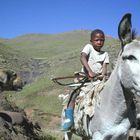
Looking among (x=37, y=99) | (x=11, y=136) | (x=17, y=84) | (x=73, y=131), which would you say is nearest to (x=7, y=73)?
(x=17, y=84)

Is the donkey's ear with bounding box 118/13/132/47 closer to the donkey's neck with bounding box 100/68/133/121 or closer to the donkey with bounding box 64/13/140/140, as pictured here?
the donkey with bounding box 64/13/140/140

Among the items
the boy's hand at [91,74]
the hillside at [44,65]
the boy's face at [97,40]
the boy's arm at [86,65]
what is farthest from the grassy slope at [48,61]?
the boy's hand at [91,74]

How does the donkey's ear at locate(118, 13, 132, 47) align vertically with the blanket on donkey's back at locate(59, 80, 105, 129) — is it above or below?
above

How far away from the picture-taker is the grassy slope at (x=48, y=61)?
33.9 m

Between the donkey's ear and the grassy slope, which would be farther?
the grassy slope

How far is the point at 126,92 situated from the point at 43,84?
38.3m

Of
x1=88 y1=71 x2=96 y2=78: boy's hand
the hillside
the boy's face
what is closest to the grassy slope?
the hillside

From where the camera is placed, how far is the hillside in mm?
30733

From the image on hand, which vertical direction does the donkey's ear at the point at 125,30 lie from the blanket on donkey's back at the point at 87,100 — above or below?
above

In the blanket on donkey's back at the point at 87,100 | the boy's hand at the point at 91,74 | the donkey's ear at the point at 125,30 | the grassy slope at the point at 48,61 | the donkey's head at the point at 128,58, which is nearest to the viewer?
the donkey's head at the point at 128,58

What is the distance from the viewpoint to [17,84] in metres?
18.1

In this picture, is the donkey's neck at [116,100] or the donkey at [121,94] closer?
the donkey at [121,94]

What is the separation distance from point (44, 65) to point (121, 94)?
80.9 meters

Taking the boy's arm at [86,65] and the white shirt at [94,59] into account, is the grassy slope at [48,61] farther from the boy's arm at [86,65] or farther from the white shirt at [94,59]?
the boy's arm at [86,65]
